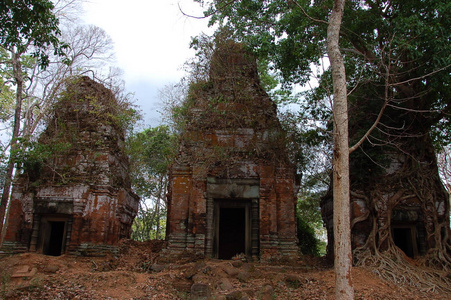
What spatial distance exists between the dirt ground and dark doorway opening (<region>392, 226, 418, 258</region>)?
252cm

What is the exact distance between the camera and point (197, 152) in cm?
1044

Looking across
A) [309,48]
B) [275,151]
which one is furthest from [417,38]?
[275,151]

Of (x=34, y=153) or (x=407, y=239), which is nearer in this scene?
(x=34, y=153)

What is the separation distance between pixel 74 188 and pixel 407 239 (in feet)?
32.0

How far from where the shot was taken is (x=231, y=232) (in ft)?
43.7

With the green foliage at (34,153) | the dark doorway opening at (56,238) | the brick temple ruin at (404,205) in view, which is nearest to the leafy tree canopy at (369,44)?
the brick temple ruin at (404,205)

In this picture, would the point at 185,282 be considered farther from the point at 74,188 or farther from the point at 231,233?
the point at 231,233

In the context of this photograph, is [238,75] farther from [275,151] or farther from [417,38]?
[417,38]

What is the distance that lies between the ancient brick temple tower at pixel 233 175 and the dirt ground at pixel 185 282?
2.31 ft

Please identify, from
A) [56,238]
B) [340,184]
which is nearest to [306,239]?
[56,238]

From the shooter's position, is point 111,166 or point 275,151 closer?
point 275,151

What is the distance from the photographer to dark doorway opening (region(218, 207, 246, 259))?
13124mm

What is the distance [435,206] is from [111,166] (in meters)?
9.39

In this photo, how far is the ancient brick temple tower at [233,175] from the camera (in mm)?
9719
